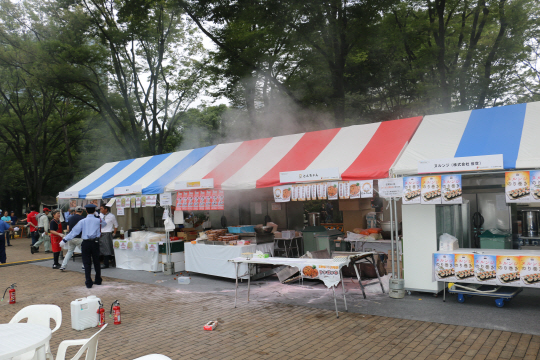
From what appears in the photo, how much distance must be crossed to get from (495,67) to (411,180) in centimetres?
1007

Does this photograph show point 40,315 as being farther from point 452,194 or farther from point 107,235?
point 107,235

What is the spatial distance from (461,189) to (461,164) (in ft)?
1.28

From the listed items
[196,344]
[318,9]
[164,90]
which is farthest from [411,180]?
[164,90]

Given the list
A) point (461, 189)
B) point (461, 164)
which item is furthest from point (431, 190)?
point (461, 164)

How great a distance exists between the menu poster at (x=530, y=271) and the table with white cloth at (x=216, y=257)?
16.0 feet

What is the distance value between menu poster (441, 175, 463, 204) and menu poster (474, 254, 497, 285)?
3.38 ft

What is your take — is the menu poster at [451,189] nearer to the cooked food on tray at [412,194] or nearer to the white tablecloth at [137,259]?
the cooked food on tray at [412,194]

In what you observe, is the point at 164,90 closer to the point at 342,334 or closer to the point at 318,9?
the point at 318,9

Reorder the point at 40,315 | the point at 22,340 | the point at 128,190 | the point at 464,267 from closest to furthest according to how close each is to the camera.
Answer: the point at 22,340
the point at 40,315
the point at 464,267
the point at 128,190

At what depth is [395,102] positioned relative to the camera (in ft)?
62.7

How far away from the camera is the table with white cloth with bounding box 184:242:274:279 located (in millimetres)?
8148

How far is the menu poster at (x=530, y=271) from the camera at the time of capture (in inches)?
210

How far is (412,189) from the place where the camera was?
19.5ft

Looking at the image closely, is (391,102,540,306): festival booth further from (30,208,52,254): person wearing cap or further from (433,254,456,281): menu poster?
(30,208,52,254): person wearing cap
